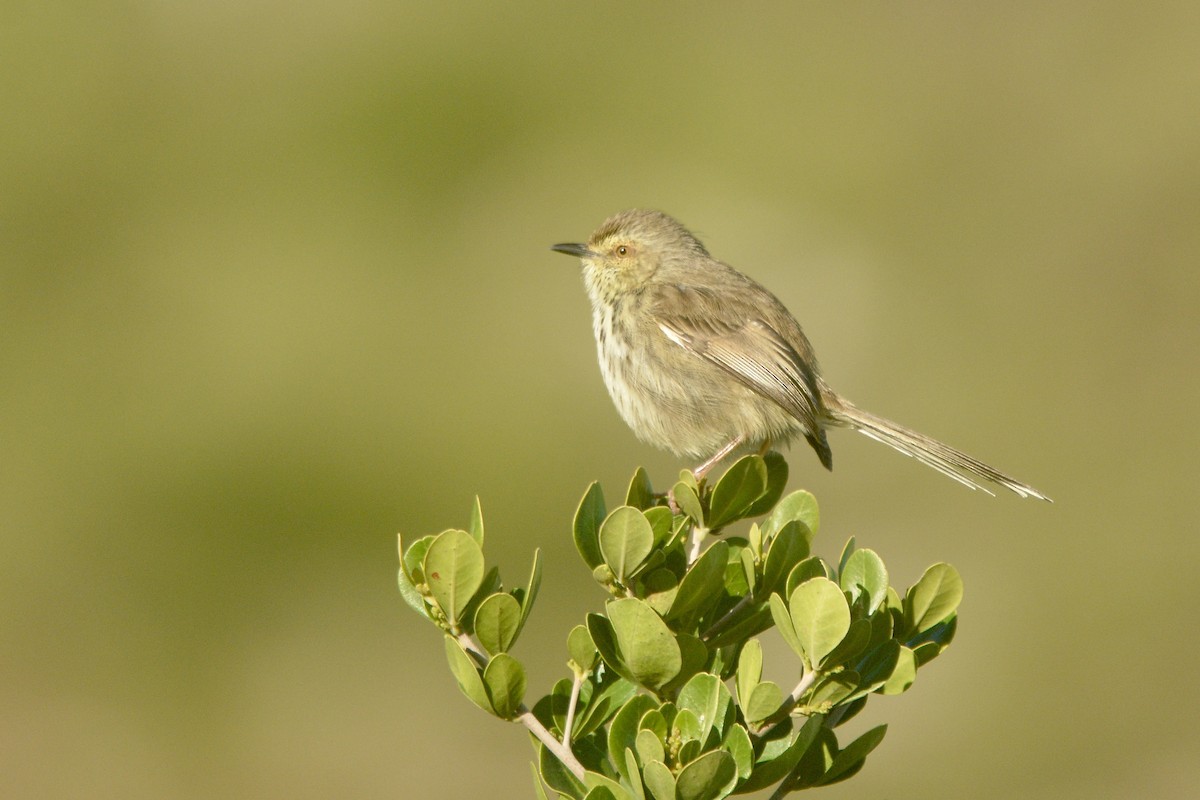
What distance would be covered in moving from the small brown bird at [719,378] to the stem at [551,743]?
2454 millimetres

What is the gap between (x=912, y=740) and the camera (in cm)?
794

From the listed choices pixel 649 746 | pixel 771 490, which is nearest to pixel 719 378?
pixel 771 490

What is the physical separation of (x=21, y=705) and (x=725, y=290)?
5.83 metres

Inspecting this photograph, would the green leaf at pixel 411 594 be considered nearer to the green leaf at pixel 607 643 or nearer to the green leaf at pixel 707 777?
the green leaf at pixel 607 643

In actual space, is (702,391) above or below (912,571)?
above

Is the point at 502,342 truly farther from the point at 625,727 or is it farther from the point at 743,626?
the point at 625,727

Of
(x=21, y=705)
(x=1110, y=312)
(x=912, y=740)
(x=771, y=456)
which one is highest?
(x=771, y=456)

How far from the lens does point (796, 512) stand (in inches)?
110

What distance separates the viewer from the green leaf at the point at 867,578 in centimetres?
247

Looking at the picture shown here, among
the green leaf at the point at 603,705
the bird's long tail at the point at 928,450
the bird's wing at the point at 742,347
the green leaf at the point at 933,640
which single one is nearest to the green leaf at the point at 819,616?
the green leaf at the point at 933,640

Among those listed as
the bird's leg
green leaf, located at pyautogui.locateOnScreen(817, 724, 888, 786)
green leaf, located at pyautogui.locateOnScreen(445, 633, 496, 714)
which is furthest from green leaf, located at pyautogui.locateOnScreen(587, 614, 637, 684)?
the bird's leg

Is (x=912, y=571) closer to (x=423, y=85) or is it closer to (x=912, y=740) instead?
(x=912, y=740)

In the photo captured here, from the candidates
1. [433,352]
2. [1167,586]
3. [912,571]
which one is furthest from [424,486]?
[1167,586]

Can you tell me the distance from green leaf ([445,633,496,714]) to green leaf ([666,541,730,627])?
0.42m
